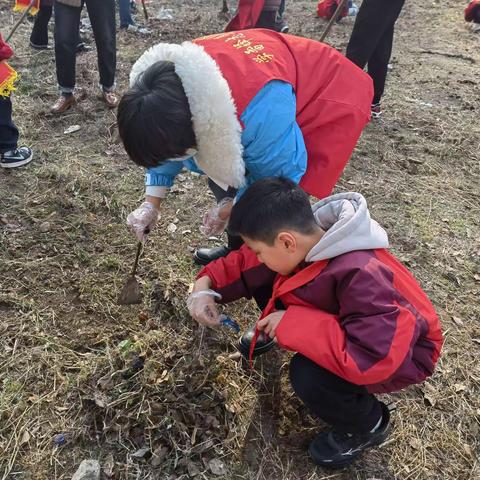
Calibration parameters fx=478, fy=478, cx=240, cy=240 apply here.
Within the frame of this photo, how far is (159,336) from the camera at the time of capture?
2504mm

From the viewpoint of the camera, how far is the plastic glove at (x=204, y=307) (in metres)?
2.08

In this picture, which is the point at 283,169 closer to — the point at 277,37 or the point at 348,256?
the point at 348,256

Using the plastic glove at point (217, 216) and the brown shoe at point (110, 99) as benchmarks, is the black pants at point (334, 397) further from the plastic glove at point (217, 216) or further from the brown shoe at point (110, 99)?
the brown shoe at point (110, 99)

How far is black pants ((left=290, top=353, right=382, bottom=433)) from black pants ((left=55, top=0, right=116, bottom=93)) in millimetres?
3613

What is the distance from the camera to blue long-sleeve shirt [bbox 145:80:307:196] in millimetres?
1841

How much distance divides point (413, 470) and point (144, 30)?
20.7 ft

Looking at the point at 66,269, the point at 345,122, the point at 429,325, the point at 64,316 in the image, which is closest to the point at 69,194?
the point at 66,269

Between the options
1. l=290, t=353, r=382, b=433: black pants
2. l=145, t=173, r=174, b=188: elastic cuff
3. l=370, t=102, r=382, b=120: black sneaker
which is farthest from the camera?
l=370, t=102, r=382, b=120: black sneaker

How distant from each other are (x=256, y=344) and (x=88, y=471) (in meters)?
0.97

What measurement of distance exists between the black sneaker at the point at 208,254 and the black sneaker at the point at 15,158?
5.68 feet

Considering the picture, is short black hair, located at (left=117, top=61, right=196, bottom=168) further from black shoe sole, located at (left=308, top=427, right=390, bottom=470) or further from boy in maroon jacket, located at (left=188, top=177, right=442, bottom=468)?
black shoe sole, located at (left=308, top=427, right=390, bottom=470)

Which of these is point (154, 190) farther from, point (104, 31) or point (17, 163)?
point (104, 31)

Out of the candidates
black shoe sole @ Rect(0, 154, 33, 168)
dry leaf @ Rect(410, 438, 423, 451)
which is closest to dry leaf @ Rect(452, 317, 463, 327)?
dry leaf @ Rect(410, 438, 423, 451)

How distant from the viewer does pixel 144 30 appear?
6.62 metres
